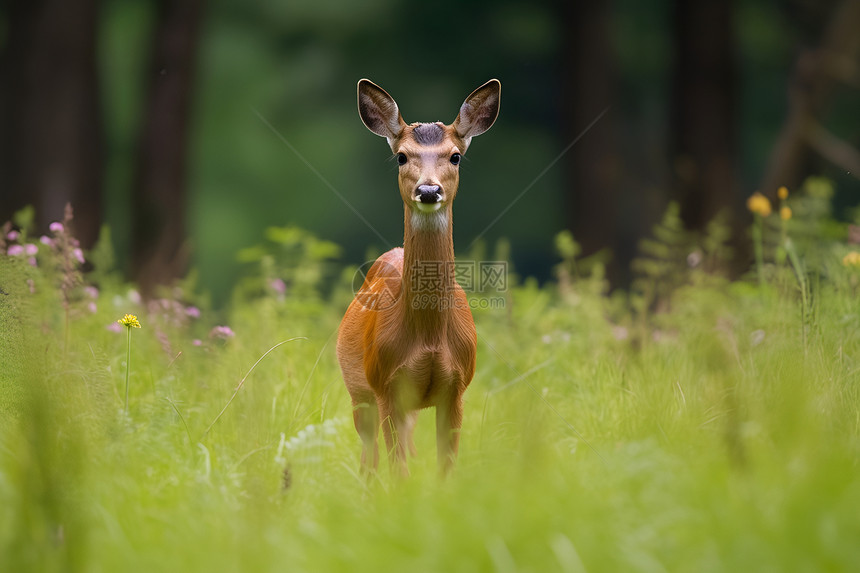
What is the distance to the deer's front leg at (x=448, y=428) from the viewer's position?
3.74m

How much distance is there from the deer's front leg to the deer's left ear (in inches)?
51.8

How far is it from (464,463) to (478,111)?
1.76m

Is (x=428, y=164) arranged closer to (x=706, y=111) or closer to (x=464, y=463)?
(x=464, y=463)

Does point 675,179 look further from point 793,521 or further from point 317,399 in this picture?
point 793,521

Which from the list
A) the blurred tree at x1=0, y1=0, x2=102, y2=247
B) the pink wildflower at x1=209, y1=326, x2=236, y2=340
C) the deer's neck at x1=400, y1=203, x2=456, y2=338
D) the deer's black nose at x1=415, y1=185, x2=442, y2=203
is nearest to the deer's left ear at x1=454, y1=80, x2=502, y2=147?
the deer's neck at x1=400, y1=203, x2=456, y2=338

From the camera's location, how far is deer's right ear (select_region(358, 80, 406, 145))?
4281mm

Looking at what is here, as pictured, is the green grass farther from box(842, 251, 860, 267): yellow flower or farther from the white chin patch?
the white chin patch

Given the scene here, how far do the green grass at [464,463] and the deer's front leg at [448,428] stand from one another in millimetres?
112

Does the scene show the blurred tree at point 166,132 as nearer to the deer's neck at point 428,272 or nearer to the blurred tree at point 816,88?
the deer's neck at point 428,272

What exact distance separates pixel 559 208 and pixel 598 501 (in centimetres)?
1380

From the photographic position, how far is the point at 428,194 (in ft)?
12.3

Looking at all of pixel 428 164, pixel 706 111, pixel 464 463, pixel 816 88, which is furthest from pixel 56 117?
pixel 816 88

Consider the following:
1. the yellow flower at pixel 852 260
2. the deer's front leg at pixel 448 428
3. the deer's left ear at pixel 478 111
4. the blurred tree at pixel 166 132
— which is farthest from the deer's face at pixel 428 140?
the blurred tree at pixel 166 132

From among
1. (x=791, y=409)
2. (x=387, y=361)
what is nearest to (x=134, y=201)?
(x=387, y=361)
